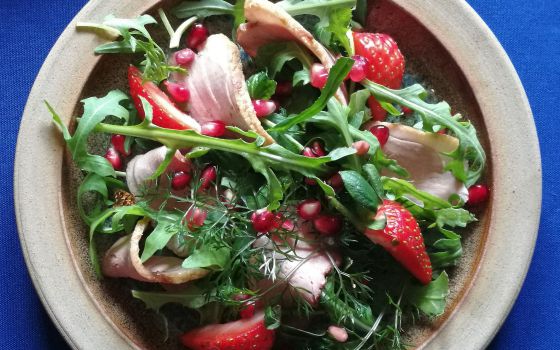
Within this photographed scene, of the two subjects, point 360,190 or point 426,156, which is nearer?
point 360,190

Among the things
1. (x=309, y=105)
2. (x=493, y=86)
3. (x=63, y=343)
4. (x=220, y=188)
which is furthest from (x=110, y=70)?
(x=493, y=86)

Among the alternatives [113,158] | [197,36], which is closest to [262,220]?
[113,158]

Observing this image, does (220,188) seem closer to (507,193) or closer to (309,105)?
(309,105)

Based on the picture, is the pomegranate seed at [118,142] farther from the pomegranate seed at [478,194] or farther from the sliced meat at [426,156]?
the pomegranate seed at [478,194]

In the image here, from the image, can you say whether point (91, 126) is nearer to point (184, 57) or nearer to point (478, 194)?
point (184, 57)

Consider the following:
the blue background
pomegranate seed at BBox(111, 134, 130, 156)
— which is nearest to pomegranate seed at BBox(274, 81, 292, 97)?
pomegranate seed at BBox(111, 134, 130, 156)

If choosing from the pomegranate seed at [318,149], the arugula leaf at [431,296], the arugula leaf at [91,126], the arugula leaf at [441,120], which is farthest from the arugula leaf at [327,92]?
the arugula leaf at [431,296]
